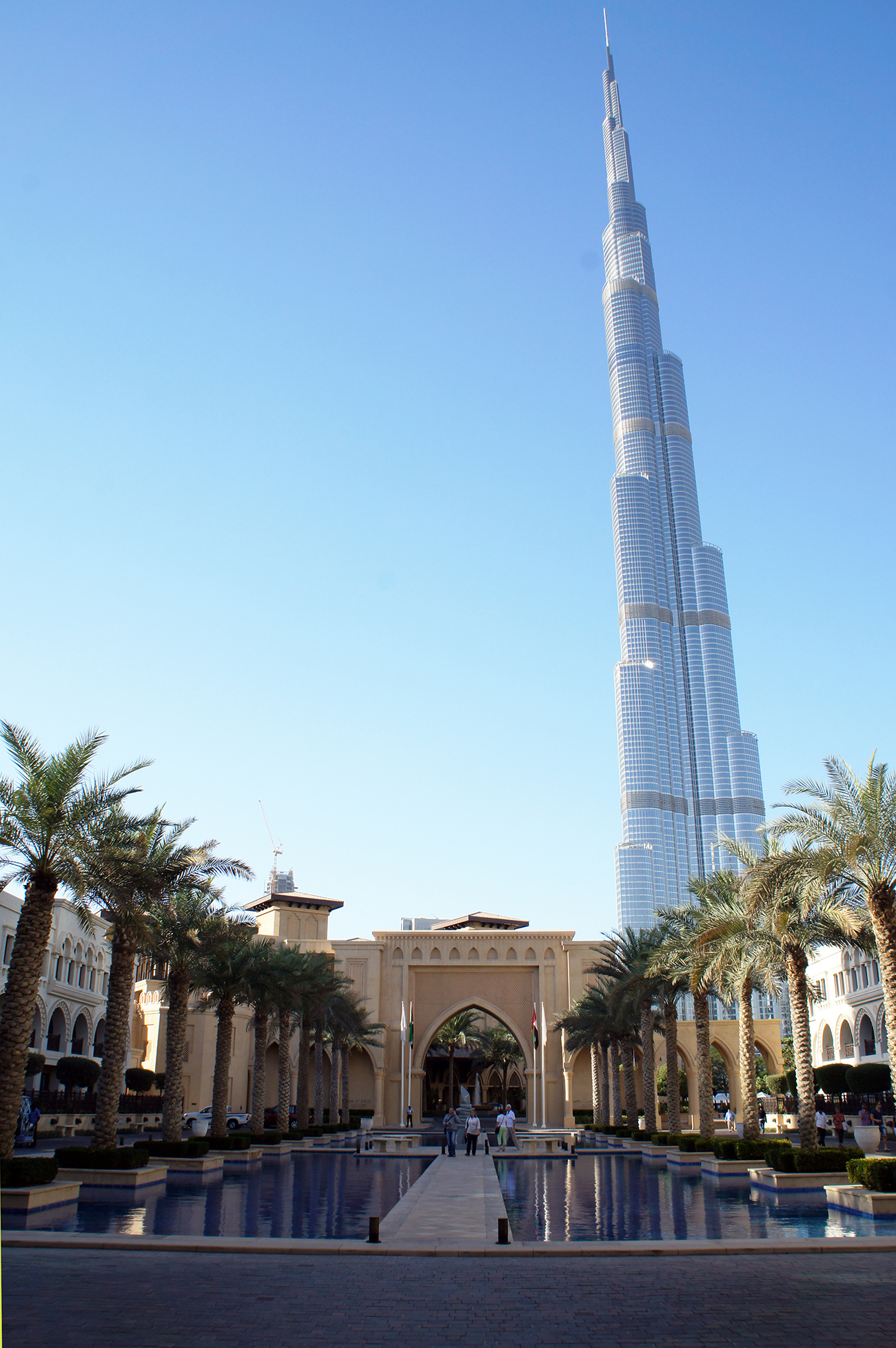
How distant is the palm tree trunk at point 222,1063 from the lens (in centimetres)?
3016

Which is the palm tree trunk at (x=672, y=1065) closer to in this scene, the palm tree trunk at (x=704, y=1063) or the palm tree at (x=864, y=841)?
the palm tree trunk at (x=704, y=1063)

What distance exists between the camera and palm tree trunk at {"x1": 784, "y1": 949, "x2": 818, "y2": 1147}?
21.8m

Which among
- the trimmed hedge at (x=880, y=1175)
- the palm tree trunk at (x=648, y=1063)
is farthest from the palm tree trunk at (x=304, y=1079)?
Result: the trimmed hedge at (x=880, y=1175)

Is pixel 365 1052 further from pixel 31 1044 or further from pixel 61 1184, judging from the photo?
pixel 61 1184

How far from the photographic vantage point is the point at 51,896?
19078 mm

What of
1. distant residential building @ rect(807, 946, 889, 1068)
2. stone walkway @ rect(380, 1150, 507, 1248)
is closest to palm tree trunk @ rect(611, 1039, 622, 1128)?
distant residential building @ rect(807, 946, 889, 1068)

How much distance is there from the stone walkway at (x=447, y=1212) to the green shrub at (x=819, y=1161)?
6.10 meters

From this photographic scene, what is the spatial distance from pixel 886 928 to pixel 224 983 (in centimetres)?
1945

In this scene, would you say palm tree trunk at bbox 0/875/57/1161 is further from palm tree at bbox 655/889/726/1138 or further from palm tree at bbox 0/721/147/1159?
palm tree at bbox 655/889/726/1138

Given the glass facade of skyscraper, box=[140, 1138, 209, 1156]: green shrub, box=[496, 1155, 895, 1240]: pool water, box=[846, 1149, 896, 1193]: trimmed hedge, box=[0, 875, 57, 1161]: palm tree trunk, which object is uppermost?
the glass facade of skyscraper

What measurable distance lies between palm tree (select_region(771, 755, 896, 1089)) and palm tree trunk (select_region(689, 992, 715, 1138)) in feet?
35.2

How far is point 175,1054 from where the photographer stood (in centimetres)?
2691

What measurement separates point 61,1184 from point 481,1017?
233 ft

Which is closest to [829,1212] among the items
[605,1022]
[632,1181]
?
[632,1181]
